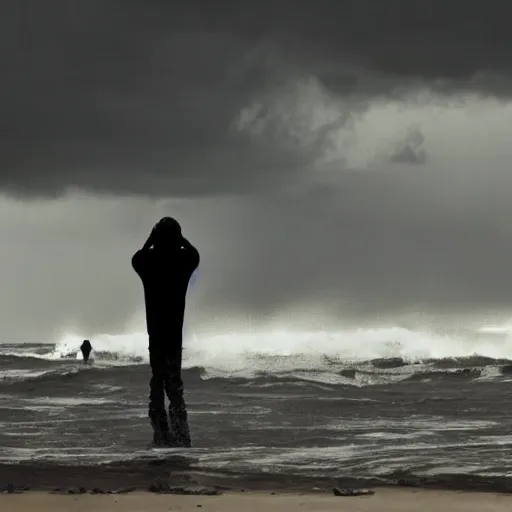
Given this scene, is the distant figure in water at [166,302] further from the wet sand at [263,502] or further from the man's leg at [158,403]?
the wet sand at [263,502]

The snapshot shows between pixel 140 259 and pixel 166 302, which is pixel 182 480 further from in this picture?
pixel 140 259

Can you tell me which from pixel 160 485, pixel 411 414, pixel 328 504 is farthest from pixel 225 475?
pixel 411 414

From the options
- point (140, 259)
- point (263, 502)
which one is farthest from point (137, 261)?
point (263, 502)

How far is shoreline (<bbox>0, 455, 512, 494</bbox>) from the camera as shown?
299 inches

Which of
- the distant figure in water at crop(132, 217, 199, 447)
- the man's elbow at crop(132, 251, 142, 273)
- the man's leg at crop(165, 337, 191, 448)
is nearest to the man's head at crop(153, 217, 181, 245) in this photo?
the distant figure in water at crop(132, 217, 199, 447)

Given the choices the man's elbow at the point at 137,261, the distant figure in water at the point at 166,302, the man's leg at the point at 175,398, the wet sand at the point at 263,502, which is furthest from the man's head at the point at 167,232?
the wet sand at the point at 263,502

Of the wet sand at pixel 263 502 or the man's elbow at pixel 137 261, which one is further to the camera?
the man's elbow at pixel 137 261

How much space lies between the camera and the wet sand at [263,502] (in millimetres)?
6457

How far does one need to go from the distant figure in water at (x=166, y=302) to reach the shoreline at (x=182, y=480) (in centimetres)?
149

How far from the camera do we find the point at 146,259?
416 inches

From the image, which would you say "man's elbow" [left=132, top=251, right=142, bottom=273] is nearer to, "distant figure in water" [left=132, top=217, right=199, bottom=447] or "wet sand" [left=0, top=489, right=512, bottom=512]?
"distant figure in water" [left=132, top=217, right=199, bottom=447]

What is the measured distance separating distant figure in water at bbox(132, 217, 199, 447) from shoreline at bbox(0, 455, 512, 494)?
A: 1495mm

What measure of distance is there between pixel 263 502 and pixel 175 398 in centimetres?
410

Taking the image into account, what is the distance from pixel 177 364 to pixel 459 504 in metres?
4.72
